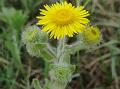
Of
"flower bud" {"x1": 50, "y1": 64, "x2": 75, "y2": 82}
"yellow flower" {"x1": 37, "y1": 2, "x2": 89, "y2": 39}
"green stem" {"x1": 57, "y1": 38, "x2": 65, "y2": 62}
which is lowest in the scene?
"flower bud" {"x1": 50, "y1": 64, "x2": 75, "y2": 82}

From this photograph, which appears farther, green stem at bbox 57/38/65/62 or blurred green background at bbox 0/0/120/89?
blurred green background at bbox 0/0/120/89

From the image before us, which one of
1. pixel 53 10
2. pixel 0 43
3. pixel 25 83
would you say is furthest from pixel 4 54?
pixel 53 10

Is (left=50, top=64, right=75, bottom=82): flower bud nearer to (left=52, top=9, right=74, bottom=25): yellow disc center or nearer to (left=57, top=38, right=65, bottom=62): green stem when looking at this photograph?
(left=57, top=38, right=65, bottom=62): green stem

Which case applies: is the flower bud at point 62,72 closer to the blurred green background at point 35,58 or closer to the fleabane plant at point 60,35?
the fleabane plant at point 60,35

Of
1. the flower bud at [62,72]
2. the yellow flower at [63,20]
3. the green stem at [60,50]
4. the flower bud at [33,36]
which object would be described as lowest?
the flower bud at [62,72]

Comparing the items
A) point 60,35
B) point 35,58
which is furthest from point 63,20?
point 35,58

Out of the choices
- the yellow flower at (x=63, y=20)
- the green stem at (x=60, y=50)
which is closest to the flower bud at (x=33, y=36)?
the green stem at (x=60, y=50)

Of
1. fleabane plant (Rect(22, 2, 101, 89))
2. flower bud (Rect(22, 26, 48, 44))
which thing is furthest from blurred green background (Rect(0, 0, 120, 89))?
flower bud (Rect(22, 26, 48, 44))
